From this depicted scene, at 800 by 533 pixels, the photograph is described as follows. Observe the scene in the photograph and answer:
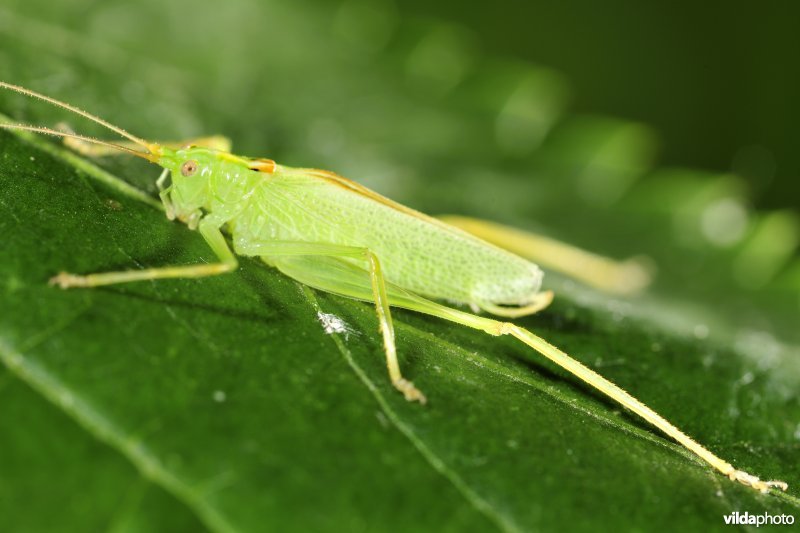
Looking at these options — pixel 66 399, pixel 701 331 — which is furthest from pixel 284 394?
pixel 701 331

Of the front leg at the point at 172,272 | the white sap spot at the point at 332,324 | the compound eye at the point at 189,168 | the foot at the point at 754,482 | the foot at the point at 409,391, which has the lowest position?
the foot at the point at 754,482

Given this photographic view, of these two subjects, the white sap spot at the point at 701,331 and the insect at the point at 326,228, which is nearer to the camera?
the insect at the point at 326,228

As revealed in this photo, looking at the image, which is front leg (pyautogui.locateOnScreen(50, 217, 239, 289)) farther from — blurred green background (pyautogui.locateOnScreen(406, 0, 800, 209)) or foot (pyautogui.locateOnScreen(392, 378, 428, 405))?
blurred green background (pyautogui.locateOnScreen(406, 0, 800, 209))

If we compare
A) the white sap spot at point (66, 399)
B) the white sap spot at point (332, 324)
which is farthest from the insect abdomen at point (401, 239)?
the white sap spot at point (66, 399)

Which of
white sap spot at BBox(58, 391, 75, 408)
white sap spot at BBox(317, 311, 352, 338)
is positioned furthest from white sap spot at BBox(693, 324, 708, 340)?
white sap spot at BBox(58, 391, 75, 408)

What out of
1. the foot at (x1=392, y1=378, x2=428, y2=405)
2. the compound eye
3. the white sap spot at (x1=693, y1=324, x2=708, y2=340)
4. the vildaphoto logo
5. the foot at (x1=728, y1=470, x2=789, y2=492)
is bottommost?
the white sap spot at (x1=693, y1=324, x2=708, y2=340)

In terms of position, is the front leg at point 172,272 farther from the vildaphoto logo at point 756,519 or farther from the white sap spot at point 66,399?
the vildaphoto logo at point 756,519
